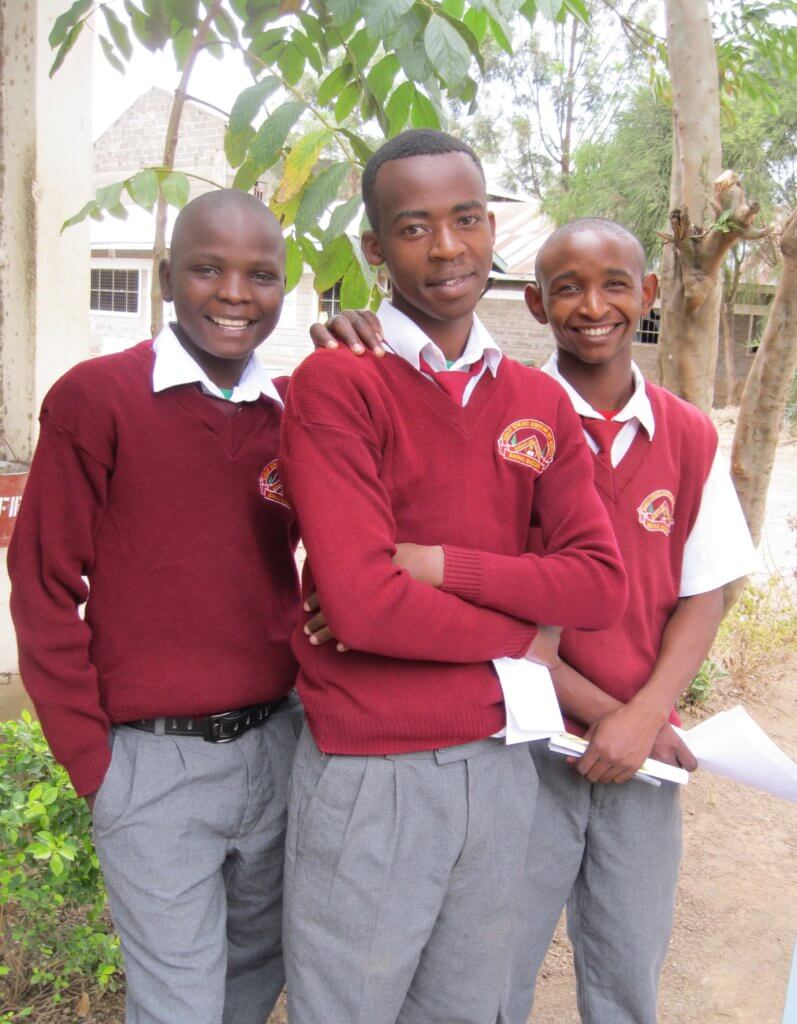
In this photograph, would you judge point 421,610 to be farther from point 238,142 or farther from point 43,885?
point 238,142

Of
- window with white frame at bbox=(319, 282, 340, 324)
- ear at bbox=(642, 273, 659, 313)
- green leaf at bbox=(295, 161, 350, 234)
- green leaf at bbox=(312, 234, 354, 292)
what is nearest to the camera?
ear at bbox=(642, 273, 659, 313)

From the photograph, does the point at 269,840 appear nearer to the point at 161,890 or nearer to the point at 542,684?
the point at 161,890

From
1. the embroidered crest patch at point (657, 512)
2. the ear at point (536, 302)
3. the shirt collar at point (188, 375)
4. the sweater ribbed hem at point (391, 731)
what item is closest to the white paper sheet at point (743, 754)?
the embroidered crest patch at point (657, 512)

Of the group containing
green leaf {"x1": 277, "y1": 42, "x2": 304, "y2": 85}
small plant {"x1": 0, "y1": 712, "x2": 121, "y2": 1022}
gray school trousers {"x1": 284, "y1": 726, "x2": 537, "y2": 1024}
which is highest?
green leaf {"x1": 277, "y1": 42, "x2": 304, "y2": 85}

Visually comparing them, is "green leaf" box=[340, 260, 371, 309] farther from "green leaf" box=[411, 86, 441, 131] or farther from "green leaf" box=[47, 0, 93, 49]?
"green leaf" box=[47, 0, 93, 49]

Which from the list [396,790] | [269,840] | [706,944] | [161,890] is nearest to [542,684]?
[396,790]

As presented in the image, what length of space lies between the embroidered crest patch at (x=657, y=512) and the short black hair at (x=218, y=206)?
84 centimetres

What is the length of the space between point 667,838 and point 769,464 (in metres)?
2.67

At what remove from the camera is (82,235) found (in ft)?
12.3

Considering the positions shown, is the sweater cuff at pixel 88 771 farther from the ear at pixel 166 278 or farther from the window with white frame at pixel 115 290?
the window with white frame at pixel 115 290

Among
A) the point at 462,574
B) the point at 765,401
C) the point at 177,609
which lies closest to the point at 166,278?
the point at 177,609

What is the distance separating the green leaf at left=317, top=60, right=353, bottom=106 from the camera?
93.0 inches

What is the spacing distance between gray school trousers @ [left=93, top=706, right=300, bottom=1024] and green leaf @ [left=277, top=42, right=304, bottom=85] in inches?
64.0

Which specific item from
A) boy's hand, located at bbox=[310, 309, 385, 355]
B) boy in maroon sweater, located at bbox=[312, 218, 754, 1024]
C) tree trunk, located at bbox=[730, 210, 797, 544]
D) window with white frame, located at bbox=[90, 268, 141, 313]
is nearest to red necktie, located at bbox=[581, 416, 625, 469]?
boy in maroon sweater, located at bbox=[312, 218, 754, 1024]
